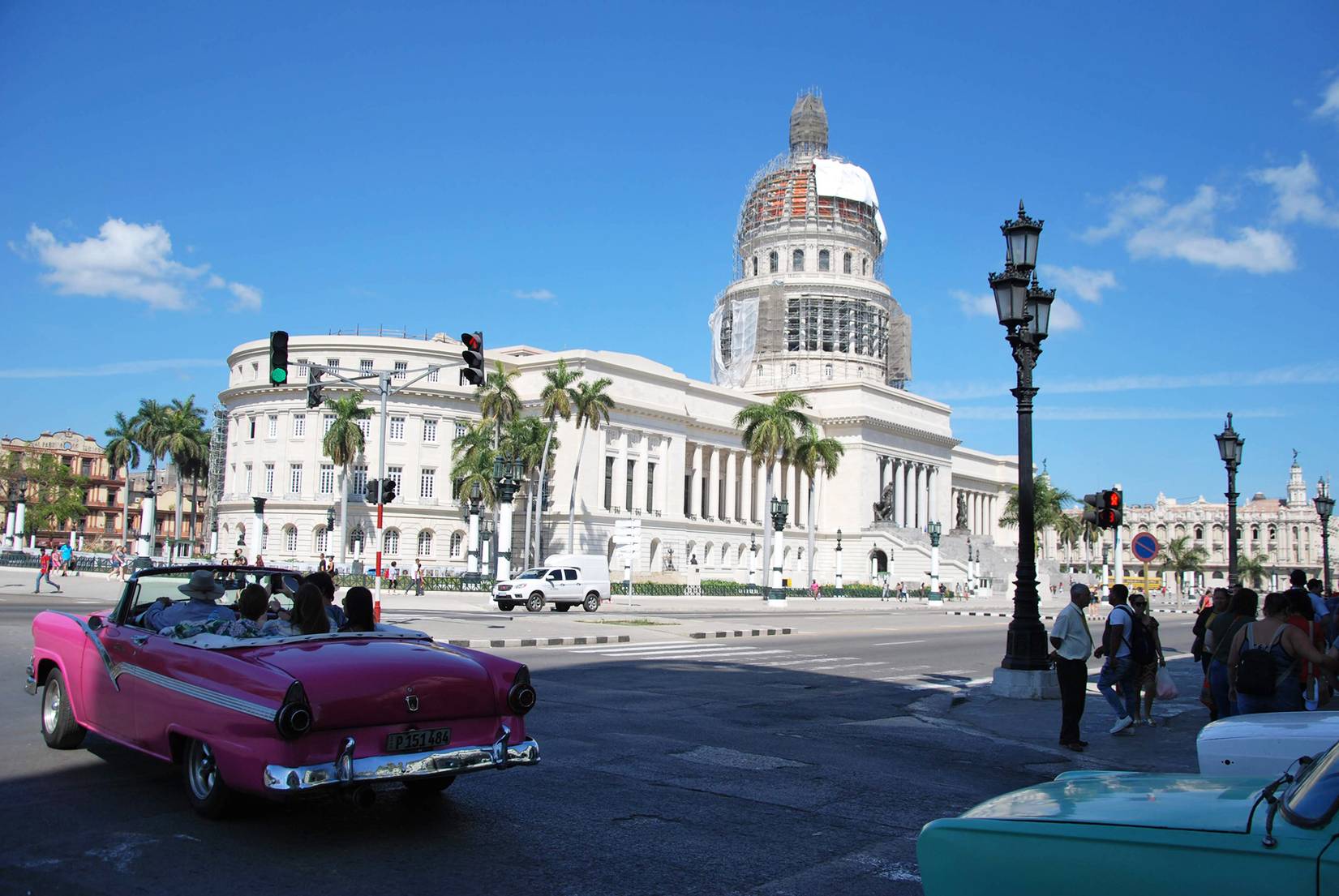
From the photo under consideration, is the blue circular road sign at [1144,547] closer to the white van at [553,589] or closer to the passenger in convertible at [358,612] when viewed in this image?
the passenger in convertible at [358,612]

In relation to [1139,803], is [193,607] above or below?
above

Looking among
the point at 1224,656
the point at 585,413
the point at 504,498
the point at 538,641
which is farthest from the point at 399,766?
the point at 585,413

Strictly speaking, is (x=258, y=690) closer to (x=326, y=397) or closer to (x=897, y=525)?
(x=326, y=397)

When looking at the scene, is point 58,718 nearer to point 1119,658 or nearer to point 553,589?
point 1119,658

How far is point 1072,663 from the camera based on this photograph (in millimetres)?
11367

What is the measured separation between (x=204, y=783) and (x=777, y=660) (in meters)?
16.0

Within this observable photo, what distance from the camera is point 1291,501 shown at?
14700 cm

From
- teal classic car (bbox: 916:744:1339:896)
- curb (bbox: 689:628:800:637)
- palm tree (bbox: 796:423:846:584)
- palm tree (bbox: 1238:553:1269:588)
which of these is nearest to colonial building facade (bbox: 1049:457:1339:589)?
palm tree (bbox: 1238:553:1269:588)

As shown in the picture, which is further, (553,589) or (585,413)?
(585,413)

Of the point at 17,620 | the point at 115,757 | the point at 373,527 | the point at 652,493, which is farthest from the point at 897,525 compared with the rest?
the point at 115,757

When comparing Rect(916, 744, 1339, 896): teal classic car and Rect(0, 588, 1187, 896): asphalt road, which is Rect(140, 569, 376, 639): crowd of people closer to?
Rect(0, 588, 1187, 896): asphalt road

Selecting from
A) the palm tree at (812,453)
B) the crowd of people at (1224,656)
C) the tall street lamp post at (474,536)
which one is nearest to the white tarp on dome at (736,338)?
the palm tree at (812,453)

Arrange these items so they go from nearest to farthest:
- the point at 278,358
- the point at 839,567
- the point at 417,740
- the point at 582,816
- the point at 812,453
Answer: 1. the point at 417,740
2. the point at 582,816
3. the point at 278,358
4. the point at 812,453
5. the point at 839,567

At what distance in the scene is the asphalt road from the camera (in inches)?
229
